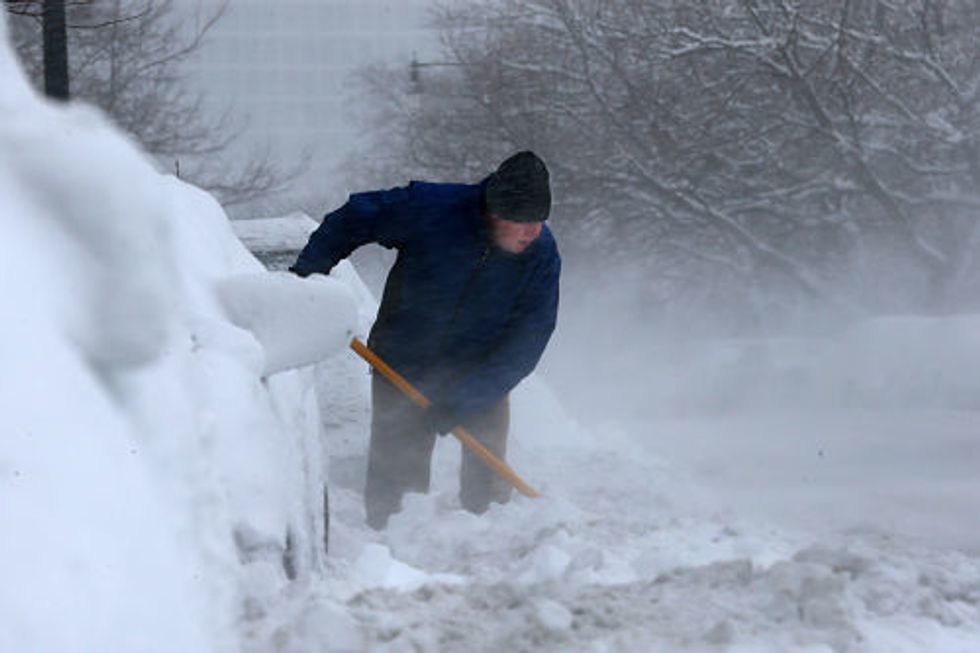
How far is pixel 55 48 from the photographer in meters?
12.5

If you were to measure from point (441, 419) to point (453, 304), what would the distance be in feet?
1.48

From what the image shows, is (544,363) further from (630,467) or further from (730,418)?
(630,467)

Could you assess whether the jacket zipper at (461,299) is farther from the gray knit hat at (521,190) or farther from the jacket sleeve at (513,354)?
the gray knit hat at (521,190)

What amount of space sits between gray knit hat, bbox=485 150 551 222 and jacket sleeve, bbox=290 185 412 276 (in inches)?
15.2

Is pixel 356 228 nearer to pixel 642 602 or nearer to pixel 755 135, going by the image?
pixel 642 602

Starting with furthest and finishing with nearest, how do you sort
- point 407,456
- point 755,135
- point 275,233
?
point 755,135
point 275,233
point 407,456

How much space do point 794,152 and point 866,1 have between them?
2202 mm

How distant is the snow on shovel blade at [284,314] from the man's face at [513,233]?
2323 mm

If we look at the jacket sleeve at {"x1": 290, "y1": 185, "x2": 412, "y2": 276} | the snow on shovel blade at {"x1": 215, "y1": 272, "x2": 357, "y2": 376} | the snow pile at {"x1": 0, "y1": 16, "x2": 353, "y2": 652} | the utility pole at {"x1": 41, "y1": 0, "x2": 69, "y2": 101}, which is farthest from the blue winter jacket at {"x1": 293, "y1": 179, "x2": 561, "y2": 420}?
the utility pole at {"x1": 41, "y1": 0, "x2": 69, "y2": 101}

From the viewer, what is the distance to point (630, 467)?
8234mm

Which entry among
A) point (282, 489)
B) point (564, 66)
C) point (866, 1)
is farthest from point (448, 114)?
point (282, 489)

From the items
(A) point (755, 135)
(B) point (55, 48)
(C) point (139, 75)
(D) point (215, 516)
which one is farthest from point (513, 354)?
(C) point (139, 75)

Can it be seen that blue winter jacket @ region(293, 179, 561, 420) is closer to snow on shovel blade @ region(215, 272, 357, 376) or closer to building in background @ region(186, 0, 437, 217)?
snow on shovel blade @ region(215, 272, 357, 376)

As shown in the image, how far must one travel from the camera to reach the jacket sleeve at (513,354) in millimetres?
5805
